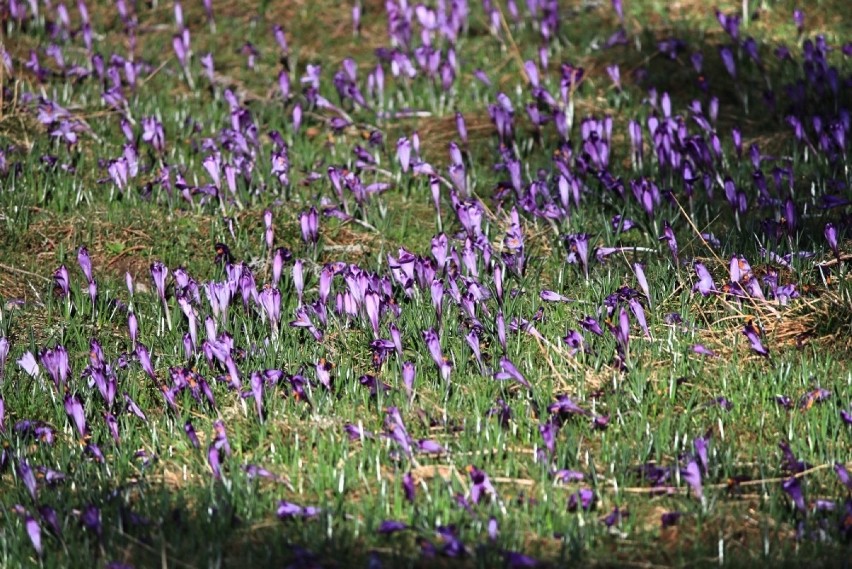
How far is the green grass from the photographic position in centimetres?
376

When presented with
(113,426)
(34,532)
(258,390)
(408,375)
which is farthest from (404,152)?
(34,532)

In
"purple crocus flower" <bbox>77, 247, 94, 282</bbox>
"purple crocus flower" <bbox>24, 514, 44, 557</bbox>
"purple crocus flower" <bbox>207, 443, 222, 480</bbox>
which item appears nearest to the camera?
"purple crocus flower" <bbox>24, 514, 44, 557</bbox>

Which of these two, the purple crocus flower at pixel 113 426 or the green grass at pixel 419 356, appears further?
the purple crocus flower at pixel 113 426

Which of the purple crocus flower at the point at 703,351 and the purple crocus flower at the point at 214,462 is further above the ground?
the purple crocus flower at the point at 703,351

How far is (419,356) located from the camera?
15.8 ft

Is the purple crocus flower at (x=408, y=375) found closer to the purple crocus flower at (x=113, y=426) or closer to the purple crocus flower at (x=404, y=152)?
the purple crocus flower at (x=113, y=426)

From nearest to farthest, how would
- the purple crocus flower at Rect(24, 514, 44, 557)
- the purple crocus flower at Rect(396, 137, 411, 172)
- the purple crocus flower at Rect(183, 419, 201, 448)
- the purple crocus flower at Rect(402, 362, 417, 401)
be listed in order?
the purple crocus flower at Rect(24, 514, 44, 557)
the purple crocus flower at Rect(183, 419, 201, 448)
the purple crocus flower at Rect(402, 362, 417, 401)
the purple crocus flower at Rect(396, 137, 411, 172)

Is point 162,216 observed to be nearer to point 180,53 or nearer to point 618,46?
point 180,53

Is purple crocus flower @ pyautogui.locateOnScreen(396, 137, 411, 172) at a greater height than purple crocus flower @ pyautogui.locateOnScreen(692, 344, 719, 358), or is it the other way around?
purple crocus flower @ pyautogui.locateOnScreen(396, 137, 411, 172)

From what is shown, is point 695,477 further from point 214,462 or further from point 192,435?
point 192,435

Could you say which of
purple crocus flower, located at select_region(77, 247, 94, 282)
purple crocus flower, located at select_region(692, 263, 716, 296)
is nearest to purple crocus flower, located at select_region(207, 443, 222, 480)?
purple crocus flower, located at select_region(77, 247, 94, 282)

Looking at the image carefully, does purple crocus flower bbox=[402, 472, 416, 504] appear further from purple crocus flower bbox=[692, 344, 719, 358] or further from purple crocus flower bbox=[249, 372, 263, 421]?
purple crocus flower bbox=[692, 344, 719, 358]

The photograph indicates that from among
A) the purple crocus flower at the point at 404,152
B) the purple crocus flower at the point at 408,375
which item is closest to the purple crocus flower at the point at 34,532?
the purple crocus flower at the point at 408,375

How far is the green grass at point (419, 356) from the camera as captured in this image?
12.3 feet
